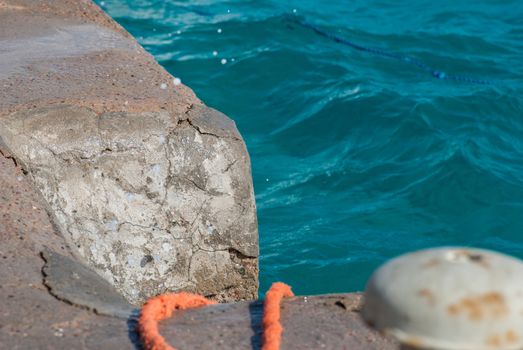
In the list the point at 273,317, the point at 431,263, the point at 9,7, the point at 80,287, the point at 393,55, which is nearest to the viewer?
the point at 431,263

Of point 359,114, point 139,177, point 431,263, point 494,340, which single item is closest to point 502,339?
point 494,340

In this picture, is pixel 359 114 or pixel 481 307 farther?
pixel 359 114

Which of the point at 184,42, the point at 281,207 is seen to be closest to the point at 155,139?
the point at 281,207

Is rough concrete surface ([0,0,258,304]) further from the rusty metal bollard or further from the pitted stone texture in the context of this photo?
the rusty metal bollard

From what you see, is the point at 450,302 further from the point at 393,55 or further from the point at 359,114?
the point at 393,55

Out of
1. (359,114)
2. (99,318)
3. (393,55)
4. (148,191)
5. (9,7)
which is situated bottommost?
(359,114)

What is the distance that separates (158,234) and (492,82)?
5.28m

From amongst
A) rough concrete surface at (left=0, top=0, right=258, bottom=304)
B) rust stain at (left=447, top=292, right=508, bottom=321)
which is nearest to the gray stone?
rough concrete surface at (left=0, top=0, right=258, bottom=304)

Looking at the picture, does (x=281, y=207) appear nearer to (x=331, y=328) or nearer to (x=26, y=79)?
(x=26, y=79)

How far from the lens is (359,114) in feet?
27.1

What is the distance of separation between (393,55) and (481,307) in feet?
26.4

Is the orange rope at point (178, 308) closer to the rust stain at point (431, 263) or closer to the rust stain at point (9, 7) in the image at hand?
the rust stain at point (431, 263)

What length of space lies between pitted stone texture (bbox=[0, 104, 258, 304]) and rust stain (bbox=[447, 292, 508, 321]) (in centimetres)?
287

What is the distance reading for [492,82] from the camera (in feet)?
29.1
